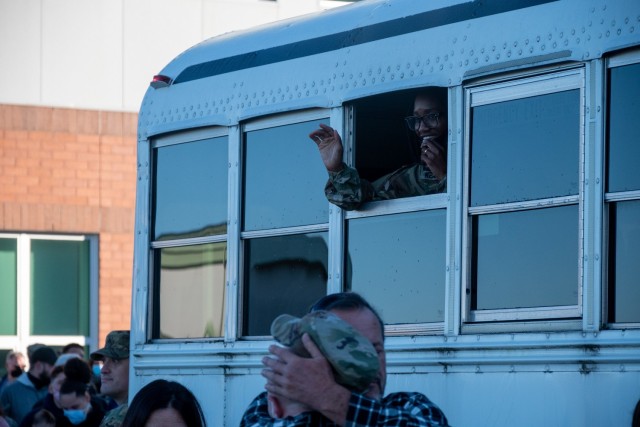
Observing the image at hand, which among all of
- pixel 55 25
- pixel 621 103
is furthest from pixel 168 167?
pixel 55 25

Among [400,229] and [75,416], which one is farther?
[75,416]

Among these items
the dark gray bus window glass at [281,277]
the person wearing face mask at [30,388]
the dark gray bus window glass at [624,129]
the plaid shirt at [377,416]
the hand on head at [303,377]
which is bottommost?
the person wearing face mask at [30,388]

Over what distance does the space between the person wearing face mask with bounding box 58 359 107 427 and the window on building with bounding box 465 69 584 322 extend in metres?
4.07

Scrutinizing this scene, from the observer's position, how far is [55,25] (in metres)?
15.6

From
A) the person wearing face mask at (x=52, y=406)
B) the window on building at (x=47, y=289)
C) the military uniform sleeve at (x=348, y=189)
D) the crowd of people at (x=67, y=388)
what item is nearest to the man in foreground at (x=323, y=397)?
the military uniform sleeve at (x=348, y=189)

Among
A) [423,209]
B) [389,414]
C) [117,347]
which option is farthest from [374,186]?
[389,414]

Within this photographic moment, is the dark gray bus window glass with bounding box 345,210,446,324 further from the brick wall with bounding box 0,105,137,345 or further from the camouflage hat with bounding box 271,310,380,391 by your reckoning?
the brick wall with bounding box 0,105,137,345

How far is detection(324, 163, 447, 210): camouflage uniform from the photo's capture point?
5602mm

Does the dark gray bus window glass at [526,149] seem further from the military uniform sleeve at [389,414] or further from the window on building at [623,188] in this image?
the military uniform sleeve at [389,414]

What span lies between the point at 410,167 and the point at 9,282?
10.7 meters

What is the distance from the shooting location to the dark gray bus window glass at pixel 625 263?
15.0ft

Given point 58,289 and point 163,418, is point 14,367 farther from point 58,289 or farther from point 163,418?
point 163,418

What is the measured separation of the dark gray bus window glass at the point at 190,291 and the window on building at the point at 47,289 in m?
8.81

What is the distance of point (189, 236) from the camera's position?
6.82m
